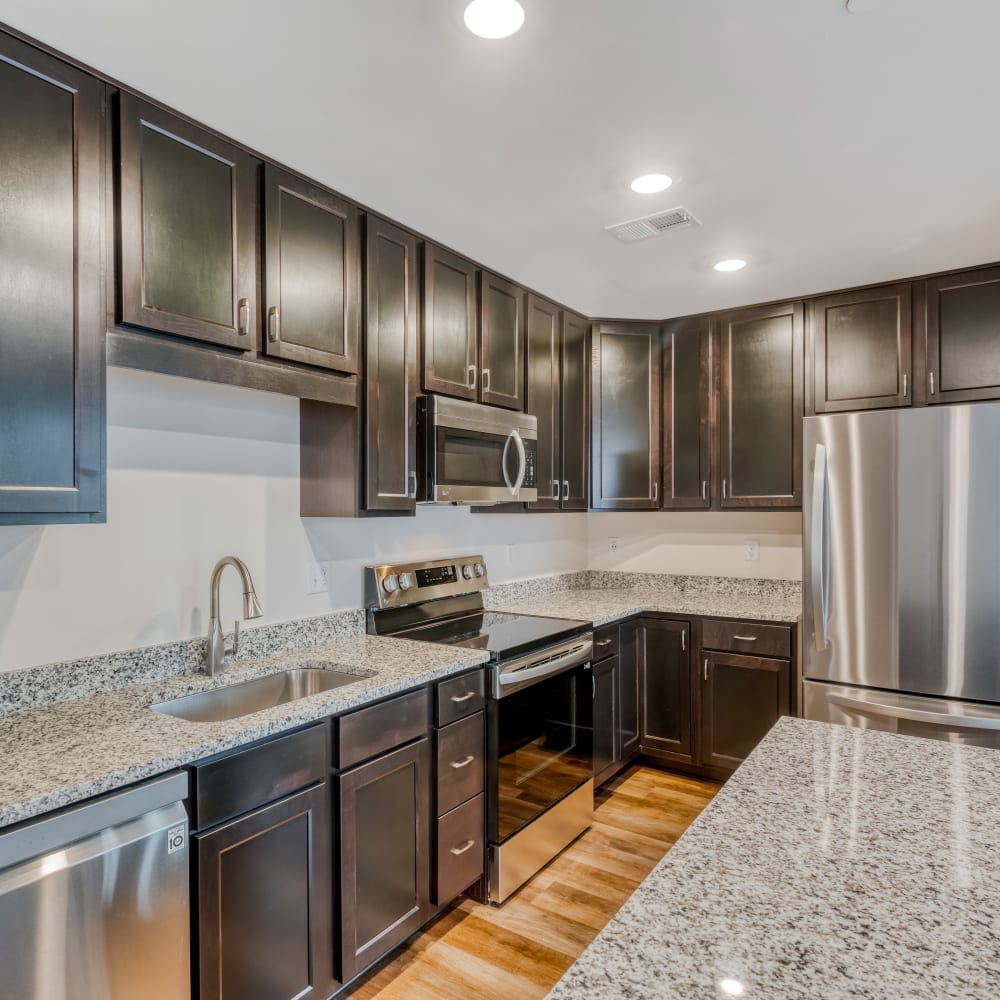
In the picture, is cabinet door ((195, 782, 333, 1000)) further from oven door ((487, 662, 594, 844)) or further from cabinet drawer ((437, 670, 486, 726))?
oven door ((487, 662, 594, 844))

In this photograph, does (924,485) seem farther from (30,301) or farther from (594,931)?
(30,301)

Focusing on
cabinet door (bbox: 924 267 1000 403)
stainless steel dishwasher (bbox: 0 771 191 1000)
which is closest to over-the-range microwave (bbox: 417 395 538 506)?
stainless steel dishwasher (bbox: 0 771 191 1000)

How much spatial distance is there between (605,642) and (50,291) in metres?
2.46

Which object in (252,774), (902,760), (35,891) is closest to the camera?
(35,891)

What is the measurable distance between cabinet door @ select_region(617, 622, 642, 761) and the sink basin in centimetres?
157

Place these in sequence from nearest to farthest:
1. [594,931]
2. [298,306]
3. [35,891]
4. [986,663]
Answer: [35,891]
[298,306]
[594,931]
[986,663]

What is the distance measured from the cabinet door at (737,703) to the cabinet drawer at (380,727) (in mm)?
1734

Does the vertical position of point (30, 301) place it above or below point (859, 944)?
above

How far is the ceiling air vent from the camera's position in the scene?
235cm

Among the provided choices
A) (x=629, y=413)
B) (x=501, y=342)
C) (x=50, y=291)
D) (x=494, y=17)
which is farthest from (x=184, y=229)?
(x=629, y=413)

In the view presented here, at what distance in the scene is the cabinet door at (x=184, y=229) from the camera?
167 cm

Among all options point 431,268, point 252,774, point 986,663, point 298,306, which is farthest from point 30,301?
point 986,663

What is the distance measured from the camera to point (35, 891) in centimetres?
121

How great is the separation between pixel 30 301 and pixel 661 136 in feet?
5.26
